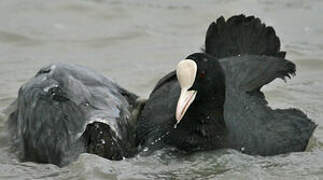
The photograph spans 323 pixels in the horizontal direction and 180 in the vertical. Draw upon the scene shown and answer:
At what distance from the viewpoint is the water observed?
7.25 meters

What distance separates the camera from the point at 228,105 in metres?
7.96

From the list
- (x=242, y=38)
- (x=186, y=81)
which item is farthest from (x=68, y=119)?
(x=242, y=38)

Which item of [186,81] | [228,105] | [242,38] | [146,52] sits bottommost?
[146,52]

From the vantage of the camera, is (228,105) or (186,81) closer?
(186,81)

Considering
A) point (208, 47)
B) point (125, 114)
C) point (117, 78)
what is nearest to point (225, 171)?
point (125, 114)

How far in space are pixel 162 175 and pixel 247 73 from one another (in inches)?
59.4

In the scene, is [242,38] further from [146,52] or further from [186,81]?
[146,52]

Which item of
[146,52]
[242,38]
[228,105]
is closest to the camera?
[228,105]

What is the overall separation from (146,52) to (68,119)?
3.73 m

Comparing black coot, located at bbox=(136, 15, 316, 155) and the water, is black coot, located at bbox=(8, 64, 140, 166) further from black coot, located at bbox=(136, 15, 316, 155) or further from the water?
black coot, located at bbox=(136, 15, 316, 155)

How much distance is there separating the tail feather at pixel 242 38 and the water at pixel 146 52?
0.71 meters

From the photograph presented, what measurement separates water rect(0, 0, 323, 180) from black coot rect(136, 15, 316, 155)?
0.14 m

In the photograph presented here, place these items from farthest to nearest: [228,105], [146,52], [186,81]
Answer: [146,52]
[228,105]
[186,81]

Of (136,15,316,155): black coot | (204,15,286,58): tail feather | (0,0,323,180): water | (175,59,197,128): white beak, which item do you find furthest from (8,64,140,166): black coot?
(204,15,286,58): tail feather
